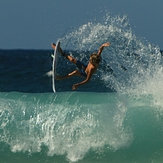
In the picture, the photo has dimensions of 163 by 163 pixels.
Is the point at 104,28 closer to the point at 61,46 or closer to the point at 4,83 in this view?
the point at 61,46

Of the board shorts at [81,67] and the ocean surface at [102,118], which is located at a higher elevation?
the board shorts at [81,67]

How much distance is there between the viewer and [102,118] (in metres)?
9.95

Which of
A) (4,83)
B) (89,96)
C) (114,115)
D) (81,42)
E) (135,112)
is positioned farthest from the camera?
(4,83)

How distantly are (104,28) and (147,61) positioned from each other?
5.49ft

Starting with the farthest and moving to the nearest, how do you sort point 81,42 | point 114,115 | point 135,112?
point 81,42 → point 135,112 → point 114,115

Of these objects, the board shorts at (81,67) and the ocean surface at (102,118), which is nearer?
the ocean surface at (102,118)

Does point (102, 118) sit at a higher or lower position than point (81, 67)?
lower

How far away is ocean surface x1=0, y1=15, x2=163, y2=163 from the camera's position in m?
9.16

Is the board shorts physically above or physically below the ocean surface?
above

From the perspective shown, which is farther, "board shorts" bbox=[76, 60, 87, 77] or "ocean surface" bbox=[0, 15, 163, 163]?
"board shorts" bbox=[76, 60, 87, 77]

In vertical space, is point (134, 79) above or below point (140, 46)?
below

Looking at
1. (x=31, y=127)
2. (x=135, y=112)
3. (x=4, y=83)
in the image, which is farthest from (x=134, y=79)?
(x=4, y=83)

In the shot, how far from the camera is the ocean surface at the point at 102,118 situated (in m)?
9.16

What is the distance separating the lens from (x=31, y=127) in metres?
10.0
